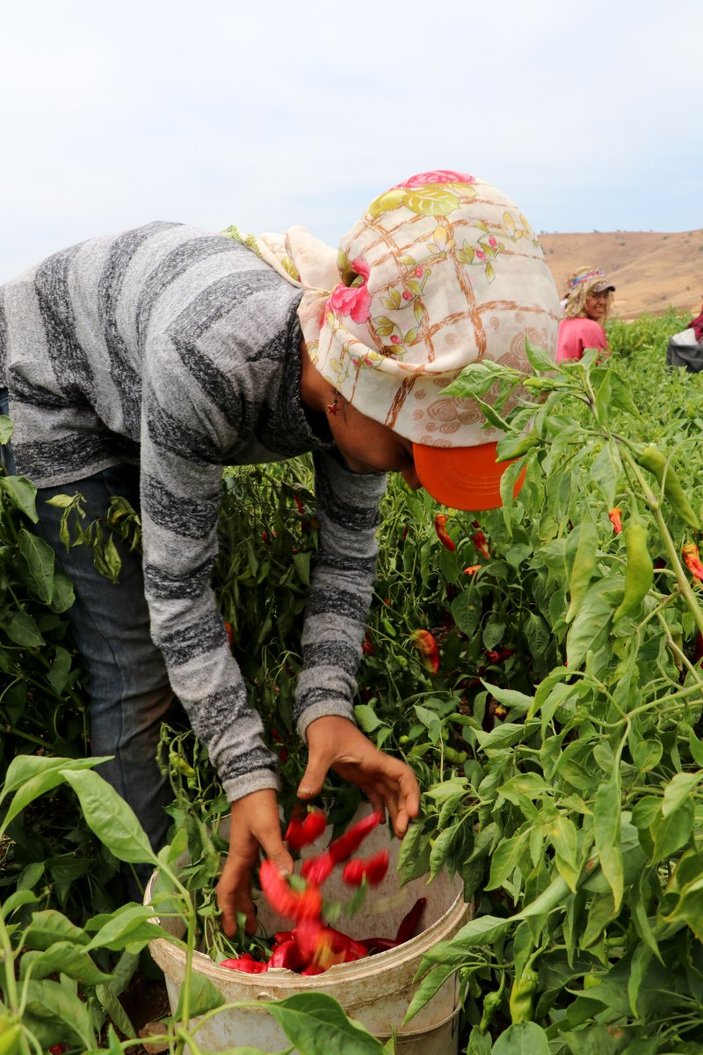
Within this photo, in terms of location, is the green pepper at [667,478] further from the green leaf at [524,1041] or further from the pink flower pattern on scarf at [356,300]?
the pink flower pattern on scarf at [356,300]

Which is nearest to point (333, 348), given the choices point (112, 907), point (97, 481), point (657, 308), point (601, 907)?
point (97, 481)

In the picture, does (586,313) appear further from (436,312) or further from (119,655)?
(436,312)

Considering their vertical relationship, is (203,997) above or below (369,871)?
above

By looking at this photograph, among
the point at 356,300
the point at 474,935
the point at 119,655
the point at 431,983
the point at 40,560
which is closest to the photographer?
the point at 474,935

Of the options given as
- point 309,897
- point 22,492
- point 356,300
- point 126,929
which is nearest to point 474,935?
point 126,929

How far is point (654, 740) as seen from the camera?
2.69 feet

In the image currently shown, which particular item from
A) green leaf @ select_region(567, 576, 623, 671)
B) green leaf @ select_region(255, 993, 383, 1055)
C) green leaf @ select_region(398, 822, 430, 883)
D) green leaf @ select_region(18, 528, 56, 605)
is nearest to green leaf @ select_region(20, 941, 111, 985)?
green leaf @ select_region(255, 993, 383, 1055)

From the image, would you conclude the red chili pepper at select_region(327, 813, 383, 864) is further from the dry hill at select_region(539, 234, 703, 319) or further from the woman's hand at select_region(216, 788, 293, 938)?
the dry hill at select_region(539, 234, 703, 319)

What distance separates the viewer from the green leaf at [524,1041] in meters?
0.70

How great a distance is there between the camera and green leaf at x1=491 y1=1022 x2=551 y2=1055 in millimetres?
700

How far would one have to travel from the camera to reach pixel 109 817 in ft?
2.10

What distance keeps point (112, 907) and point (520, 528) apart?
3.69 feet

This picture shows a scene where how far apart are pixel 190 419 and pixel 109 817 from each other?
0.83 meters

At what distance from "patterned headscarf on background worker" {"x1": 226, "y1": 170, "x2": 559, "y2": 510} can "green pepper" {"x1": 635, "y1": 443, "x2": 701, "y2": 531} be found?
20.4 inches
